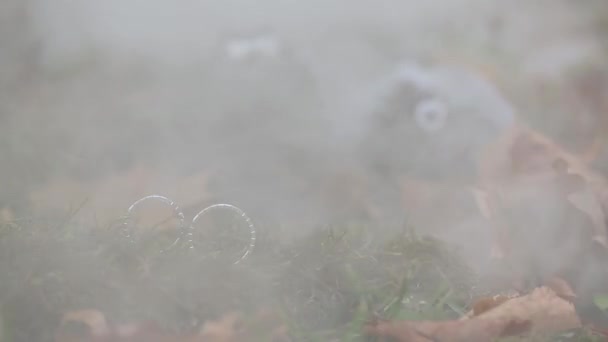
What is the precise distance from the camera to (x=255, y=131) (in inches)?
63.5

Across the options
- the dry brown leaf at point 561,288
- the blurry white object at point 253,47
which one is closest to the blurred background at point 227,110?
the blurry white object at point 253,47

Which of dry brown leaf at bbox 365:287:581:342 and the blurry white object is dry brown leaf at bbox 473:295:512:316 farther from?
the blurry white object

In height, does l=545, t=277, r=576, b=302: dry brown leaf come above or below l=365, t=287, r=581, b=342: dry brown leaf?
below

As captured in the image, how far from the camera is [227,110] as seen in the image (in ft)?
5.42

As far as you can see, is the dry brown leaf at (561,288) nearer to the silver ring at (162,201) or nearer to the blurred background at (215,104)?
the blurred background at (215,104)

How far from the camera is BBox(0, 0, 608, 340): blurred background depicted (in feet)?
4.70

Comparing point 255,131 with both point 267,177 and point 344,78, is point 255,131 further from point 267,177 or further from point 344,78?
point 344,78

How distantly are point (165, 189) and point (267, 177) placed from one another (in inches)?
7.7

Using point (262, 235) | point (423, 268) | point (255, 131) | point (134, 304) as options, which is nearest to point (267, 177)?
point (255, 131)

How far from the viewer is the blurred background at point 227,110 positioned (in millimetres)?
1433

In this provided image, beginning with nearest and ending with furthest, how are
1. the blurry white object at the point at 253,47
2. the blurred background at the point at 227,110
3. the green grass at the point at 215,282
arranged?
the green grass at the point at 215,282, the blurred background at the point at 227,110, the blurry white object at the point at 253,47

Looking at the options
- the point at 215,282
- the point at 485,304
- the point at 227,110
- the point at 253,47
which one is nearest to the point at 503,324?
the point at 485,304

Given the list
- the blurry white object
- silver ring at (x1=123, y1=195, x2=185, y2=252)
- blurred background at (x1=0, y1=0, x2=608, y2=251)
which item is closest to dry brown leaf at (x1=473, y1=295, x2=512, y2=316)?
blurred background at (x1=0, y1=0, x2=608, y2=251)

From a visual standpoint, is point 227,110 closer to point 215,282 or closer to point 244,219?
point 244,219
